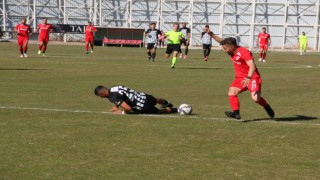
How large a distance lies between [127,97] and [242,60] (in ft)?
7.56

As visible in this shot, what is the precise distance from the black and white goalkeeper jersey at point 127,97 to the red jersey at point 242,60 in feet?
6.34

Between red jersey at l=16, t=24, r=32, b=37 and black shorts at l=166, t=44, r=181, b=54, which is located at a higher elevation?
red jersey at l=16, t=24, r=32, b=37

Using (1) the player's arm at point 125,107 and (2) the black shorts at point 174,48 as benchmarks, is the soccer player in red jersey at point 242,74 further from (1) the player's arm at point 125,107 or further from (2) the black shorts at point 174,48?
(2) the black shorts at point 174,48

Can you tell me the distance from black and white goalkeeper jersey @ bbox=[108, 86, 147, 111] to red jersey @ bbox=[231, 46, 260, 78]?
76.1 inches

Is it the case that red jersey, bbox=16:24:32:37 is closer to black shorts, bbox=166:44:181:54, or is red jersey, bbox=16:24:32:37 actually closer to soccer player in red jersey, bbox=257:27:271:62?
black shorts, bbox=166:44:181:54

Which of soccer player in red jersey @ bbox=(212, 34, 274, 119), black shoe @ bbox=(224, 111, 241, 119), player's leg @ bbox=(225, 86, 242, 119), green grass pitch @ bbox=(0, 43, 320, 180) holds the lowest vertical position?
green grass pitch @ bbox=(0, 43, 320, 180)

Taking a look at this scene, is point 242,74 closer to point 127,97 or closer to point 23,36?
point 127,97

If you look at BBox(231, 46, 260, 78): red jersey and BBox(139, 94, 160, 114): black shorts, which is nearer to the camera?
BBox(231, 46, 260, 78): red jersey

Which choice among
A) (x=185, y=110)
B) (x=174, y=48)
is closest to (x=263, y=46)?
(x=174, y=48)

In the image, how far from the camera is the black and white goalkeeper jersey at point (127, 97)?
44.3 feet

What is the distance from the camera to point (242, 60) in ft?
44.0

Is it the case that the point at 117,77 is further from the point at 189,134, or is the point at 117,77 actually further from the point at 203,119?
the point at 189,134

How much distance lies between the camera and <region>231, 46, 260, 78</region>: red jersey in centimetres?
1332

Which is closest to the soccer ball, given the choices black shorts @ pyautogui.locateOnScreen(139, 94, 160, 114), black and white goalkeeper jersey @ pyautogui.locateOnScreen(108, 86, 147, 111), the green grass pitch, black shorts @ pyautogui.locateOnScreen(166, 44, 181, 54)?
the green grass pitch
